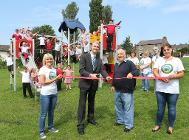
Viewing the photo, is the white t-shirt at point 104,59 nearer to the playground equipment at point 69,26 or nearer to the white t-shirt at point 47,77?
the playground equipment at point 69,26

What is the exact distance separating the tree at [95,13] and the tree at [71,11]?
1016 centimetres

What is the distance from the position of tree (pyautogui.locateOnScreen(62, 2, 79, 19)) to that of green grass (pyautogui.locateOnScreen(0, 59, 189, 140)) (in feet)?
205

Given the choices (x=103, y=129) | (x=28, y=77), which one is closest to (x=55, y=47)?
(x=28, y=77)

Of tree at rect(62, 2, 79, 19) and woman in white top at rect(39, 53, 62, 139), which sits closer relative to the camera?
woman in white top at rect(39, 53, 62, 139)

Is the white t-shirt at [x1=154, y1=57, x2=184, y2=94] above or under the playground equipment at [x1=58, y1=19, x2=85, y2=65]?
under

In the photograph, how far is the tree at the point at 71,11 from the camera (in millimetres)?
75812

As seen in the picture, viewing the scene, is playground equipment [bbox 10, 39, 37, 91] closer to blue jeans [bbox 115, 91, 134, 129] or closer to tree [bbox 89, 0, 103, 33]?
blue jeans [bbox 115, 91, 134, 129]

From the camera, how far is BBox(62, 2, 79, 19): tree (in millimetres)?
75812

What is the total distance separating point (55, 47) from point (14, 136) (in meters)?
13.0

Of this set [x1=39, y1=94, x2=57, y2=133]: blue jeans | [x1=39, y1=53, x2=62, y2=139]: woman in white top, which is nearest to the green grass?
[x1=39, y1=94, x2=57, y2=133]: blue jeans

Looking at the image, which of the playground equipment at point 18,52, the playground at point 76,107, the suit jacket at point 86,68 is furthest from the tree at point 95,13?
the suit jacket at point 86,68

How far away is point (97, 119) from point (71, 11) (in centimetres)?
6757

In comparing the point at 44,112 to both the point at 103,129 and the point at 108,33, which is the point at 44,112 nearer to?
the point at 103,129

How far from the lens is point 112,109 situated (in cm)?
1133
